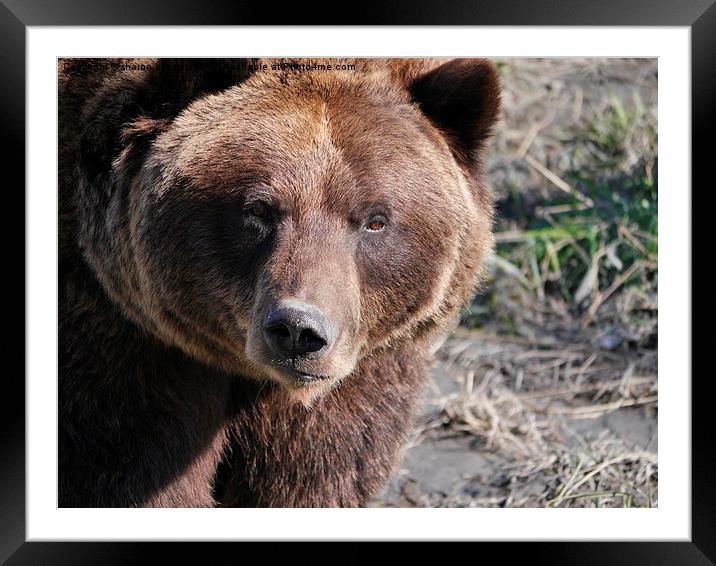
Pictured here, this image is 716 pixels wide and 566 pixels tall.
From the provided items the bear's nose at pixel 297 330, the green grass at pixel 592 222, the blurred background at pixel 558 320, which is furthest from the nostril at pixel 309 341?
the green grass at pixel 592 222

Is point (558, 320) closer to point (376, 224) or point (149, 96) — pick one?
point (376, 224)

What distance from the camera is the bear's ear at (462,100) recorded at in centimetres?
453

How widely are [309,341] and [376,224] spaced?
679mm

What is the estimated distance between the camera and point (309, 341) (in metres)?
3.89

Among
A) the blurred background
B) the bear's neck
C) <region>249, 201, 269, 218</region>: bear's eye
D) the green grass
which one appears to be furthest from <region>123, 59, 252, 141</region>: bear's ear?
the green grass

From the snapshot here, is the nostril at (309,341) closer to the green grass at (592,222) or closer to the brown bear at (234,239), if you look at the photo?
the brown bear at (234,239)

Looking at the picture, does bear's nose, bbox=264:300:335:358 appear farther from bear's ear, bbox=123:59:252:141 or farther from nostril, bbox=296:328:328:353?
bear's ear, bbox=123:59:252:141

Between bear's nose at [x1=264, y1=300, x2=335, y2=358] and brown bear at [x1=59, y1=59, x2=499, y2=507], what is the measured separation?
0.03 meters

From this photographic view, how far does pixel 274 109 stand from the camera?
4.37 meters

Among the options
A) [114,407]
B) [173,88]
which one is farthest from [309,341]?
[173,88]

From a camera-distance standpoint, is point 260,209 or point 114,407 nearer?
point 260,209
